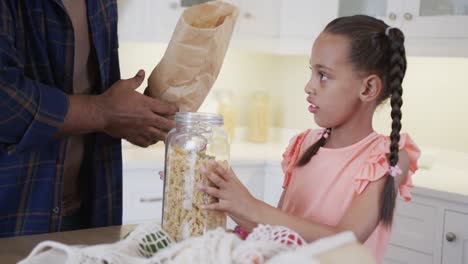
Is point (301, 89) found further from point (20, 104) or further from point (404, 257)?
point (20, 104)

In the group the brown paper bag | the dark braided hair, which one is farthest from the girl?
the brown paper bag

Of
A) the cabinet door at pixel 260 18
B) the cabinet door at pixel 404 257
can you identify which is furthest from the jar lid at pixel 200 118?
the cabinet door at pixel 260 18

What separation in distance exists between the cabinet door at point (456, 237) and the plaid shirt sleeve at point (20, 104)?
58.7 inches

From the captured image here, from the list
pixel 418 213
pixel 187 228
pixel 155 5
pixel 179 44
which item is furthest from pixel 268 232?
pixel 155 5

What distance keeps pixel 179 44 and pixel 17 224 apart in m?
0.49

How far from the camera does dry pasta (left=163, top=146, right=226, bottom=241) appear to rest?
94 cm

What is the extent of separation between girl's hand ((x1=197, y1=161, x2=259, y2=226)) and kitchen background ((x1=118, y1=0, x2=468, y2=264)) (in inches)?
55.8

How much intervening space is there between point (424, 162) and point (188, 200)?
1.90 m

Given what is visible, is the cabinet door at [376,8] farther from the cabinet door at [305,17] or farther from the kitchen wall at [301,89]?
the kitchen wall at [301,89]

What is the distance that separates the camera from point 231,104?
11.0 ft

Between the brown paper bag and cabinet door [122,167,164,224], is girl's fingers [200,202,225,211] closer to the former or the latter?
the brown paper bag

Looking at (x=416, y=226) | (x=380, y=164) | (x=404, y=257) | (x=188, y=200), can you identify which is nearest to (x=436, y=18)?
(x=416, y=226)

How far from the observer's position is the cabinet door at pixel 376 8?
2664 millimetres

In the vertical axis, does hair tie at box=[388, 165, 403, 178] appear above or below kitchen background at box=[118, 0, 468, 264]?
above
